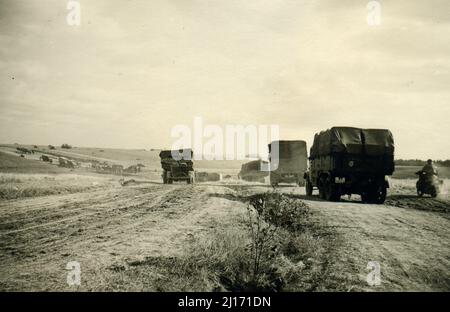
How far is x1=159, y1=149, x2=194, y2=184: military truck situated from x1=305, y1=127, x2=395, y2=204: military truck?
1494 centimetres

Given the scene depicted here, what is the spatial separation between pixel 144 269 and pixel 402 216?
8.69m

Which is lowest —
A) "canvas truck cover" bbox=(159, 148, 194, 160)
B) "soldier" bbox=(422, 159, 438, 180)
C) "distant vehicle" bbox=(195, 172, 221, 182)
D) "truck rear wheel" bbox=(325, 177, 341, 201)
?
"distant vehicle" bbox=(195, 172, 221, 182)

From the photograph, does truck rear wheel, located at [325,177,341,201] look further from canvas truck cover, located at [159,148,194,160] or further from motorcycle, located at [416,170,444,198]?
canvas truck cover, located at [159,148,194,160]

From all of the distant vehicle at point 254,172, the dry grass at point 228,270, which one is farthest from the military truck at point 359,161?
the distant vehicle at point 254,172

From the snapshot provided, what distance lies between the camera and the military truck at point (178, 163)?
2842 cm

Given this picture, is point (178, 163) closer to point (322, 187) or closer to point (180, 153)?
point (180, 153)


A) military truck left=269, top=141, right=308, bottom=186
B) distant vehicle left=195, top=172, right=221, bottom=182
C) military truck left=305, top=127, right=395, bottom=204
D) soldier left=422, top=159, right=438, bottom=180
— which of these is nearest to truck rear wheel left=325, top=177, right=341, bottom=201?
military truck left=305, top=127, right=395, bottom=204

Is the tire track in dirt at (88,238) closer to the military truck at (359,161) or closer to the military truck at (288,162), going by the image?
the military truck at (359,161)

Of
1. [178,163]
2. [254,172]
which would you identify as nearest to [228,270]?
[178,163]

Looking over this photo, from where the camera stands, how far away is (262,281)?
5.41 meters

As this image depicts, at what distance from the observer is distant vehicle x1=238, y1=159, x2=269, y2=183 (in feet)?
129

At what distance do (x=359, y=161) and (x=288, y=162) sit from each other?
459 inches

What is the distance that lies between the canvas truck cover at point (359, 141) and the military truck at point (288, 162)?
35.5ft

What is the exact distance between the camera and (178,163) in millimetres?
28422
